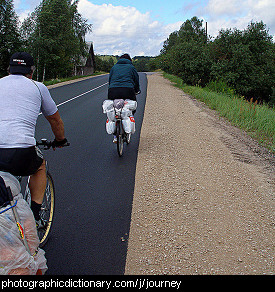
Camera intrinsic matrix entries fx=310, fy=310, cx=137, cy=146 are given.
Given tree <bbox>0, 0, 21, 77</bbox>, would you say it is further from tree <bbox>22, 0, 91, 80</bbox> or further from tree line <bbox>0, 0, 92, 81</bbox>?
tree <bbox>22, 0, 91, 80</bbox>

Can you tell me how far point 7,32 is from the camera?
3356cm

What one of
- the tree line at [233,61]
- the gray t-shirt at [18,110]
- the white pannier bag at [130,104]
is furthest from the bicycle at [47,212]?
the tree line at [233,61]

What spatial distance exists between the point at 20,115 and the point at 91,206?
218 cm

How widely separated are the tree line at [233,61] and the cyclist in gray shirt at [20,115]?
20302 mm

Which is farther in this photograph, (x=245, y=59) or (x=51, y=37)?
(x=51, y=37)

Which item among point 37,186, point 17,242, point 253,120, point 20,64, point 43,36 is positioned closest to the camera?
point 17,242

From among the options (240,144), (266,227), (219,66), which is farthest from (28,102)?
(219,66)

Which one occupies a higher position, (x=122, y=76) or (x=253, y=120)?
(x=122, y=76)

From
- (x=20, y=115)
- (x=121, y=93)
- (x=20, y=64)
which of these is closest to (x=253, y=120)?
(x=121, y=93)

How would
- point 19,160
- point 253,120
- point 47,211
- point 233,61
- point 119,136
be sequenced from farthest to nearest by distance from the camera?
point 233,61, point 253,120, point 119,136, point 47,211, point 19,160

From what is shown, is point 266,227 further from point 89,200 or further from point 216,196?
point 89,200

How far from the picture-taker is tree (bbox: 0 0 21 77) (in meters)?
33.1

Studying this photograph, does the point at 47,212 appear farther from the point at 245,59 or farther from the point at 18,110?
the point at 245,59
